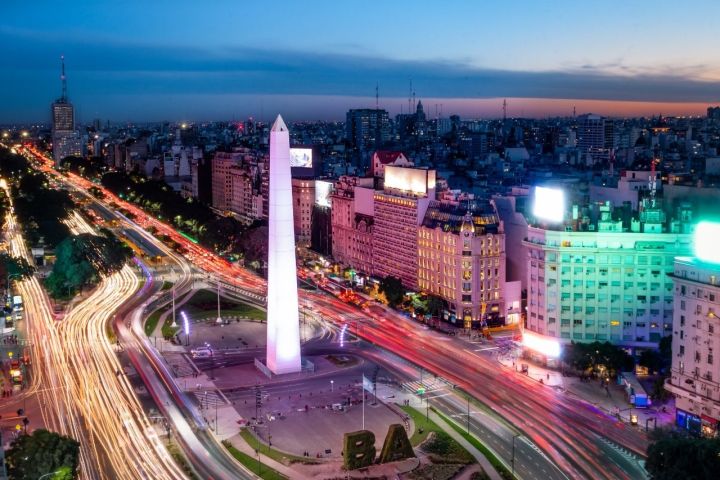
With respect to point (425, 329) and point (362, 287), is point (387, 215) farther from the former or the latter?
point (425, 329)

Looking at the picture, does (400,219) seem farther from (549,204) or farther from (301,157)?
(301,157)

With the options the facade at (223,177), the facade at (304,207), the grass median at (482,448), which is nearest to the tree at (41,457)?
the grass median at (482,448)

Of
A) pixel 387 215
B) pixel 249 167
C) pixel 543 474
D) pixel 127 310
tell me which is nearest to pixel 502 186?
pixel 387 215

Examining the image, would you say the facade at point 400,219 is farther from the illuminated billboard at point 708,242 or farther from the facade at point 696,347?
the illuminated billboard at point 708,242

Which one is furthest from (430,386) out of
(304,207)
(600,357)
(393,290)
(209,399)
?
(304,207)

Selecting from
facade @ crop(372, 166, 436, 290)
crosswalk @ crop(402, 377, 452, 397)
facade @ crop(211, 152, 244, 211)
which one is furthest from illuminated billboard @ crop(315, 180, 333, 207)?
crosswalk @ crop(402, 377, 452, 397)
